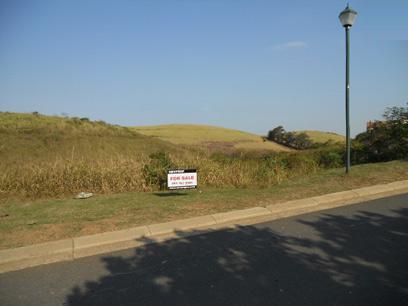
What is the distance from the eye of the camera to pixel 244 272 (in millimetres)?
3916

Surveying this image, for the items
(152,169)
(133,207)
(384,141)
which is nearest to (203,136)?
(384,141)

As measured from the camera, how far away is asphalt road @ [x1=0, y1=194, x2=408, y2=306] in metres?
3.44

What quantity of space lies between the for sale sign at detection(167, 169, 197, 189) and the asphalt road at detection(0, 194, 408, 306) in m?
2.27

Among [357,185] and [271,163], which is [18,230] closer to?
[357,185]

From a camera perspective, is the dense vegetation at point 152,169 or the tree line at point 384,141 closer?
the dense vegetation at point 152,169

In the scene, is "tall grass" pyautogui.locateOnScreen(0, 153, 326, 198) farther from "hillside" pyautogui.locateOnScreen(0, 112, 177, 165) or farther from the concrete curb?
"hillside" pyautogui.locateOnScreen(0, 112, 177, 165)

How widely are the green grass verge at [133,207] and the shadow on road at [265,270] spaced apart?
45.0 inches

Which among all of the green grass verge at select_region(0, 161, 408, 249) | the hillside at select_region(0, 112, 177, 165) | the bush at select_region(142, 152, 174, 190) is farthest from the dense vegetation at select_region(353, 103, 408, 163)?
the hillside at select_region(0, 112, 177, 165)

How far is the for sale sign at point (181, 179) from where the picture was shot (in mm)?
7312

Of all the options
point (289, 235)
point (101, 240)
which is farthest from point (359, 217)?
point (101, 240)

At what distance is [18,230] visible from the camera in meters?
5.57

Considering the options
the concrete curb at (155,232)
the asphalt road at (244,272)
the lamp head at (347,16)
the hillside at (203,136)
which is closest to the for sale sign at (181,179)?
the concrete curb at (155,232)

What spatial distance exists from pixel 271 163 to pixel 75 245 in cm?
756

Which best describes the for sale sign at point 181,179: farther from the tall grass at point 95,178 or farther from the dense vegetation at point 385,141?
the dense vegetation at point 385,141
